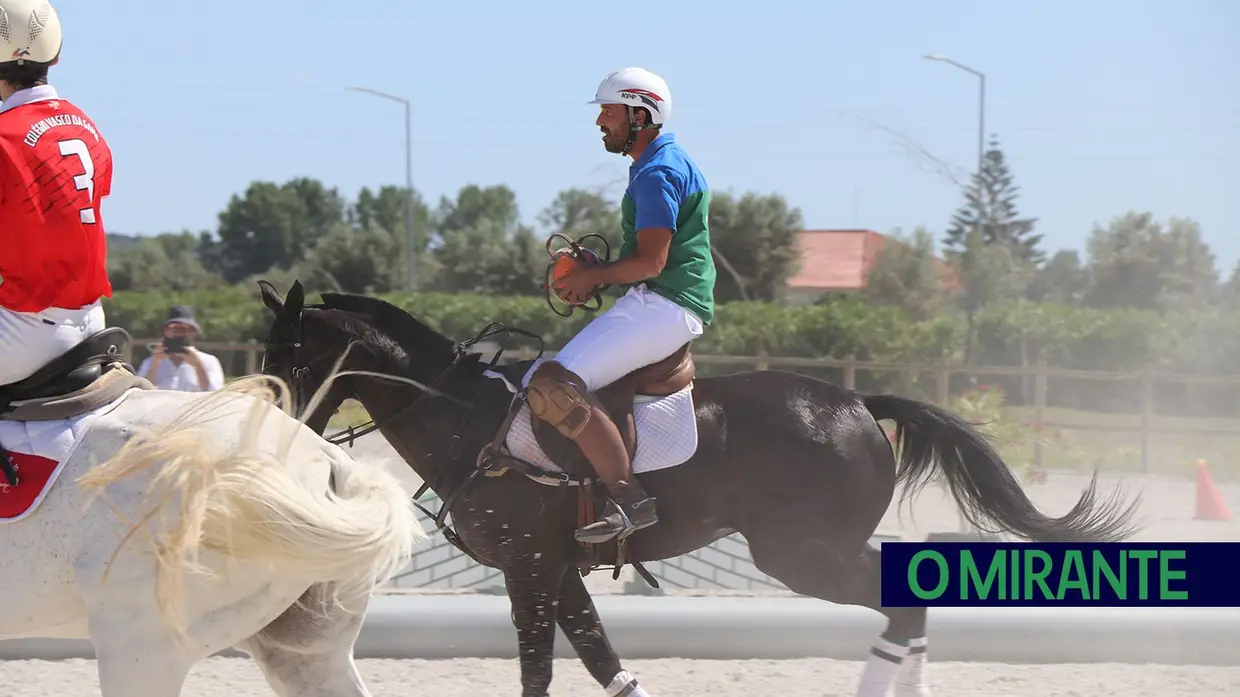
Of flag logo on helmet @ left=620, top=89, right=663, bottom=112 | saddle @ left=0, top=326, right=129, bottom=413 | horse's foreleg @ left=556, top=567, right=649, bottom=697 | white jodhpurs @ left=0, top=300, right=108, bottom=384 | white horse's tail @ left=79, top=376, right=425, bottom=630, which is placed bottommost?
horse's foreleg @ left=556, top=567, right=649, bottom=697

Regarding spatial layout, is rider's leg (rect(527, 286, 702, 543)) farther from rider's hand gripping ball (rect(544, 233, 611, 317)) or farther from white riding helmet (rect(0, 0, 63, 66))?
white riding helmet (rect(0, 0, 63, 66))

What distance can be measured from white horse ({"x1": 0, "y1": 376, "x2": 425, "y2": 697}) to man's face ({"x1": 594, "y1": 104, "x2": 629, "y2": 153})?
79.2 inches

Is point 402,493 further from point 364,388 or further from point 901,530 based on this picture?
point 901,530

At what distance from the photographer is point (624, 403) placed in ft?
15.8

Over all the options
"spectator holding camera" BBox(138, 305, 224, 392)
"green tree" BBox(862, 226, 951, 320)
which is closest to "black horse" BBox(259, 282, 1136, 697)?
"spectator holding camera" BBox(138, 305, 224, 392)

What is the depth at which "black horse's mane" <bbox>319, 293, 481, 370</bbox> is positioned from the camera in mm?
5141

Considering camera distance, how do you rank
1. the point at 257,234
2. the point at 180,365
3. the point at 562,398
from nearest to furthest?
the point at 562,398 < the point at 180,365 < the point at 257,234

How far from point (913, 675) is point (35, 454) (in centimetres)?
313

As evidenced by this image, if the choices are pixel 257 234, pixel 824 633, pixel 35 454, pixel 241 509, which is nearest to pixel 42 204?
pixel 35 454

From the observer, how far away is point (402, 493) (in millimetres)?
3400

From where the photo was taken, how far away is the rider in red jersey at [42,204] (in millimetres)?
3090

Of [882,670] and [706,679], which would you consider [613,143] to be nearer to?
[882,670]

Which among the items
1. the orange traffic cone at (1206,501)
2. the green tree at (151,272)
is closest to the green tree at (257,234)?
the green tree at (151,272)

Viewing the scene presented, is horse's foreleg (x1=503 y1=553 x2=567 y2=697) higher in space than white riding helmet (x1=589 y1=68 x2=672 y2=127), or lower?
lower
